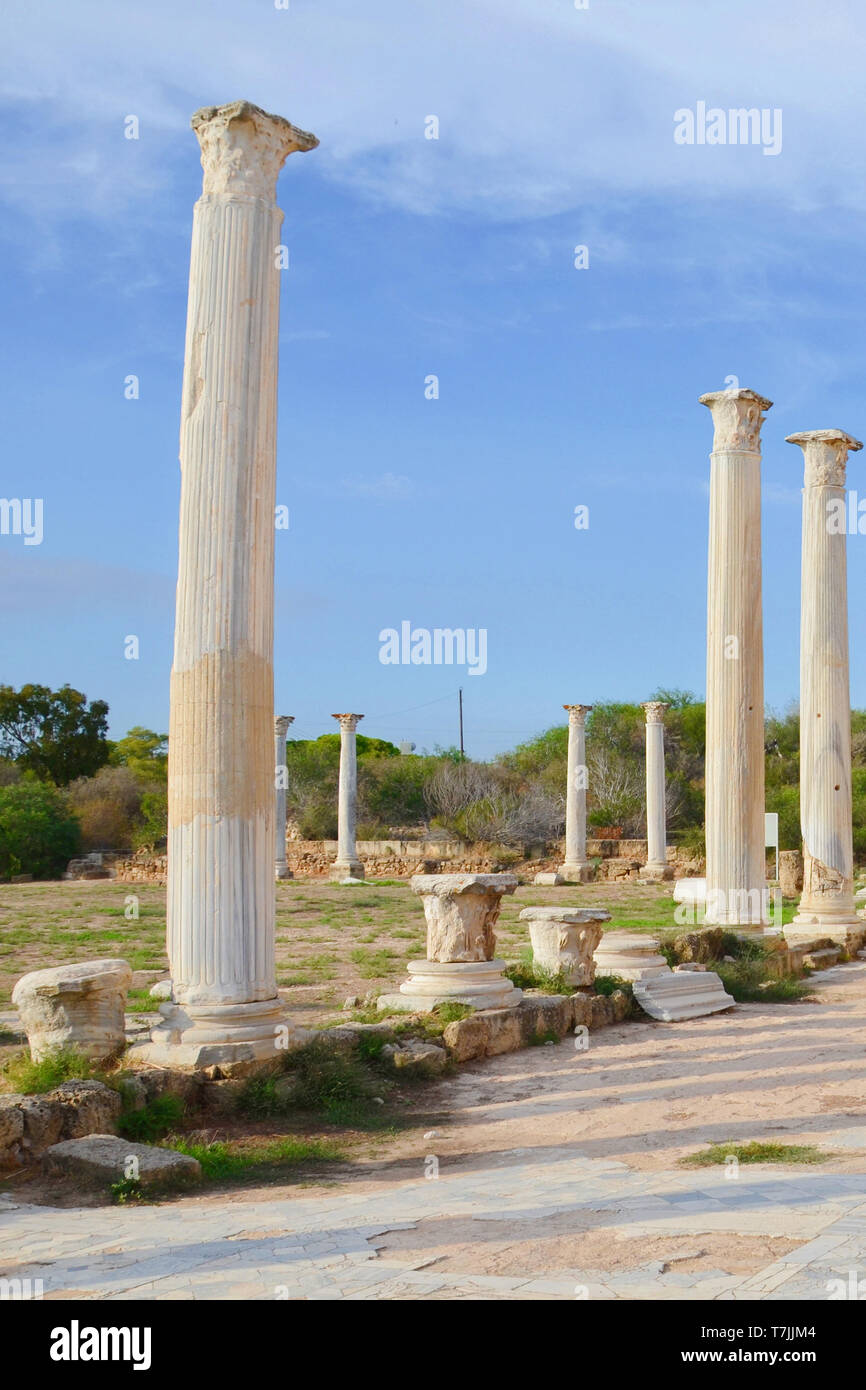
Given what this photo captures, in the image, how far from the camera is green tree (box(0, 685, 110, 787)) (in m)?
51.0

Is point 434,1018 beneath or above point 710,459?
beneath

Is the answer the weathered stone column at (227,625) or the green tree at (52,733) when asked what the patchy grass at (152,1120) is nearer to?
the weathered stone column at (227,625)

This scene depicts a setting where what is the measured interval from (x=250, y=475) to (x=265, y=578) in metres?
0.67

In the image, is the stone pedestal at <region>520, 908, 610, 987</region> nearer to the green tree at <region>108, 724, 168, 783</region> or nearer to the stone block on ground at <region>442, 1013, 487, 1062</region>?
the stone block on ground at <region>442, 1013, 487, 1062</region>

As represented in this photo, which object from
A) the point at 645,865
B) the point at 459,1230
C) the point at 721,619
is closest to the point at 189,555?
the point at 459,1230

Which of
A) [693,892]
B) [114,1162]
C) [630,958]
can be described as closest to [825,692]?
[693,892]

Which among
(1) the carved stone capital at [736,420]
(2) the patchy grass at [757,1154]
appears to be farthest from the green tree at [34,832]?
(2) the patchy grass at [757,1154]

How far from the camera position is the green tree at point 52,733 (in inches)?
2008

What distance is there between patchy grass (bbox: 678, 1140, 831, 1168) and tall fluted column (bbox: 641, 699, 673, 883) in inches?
1016

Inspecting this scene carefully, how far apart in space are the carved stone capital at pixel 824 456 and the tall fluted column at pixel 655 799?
597 inches

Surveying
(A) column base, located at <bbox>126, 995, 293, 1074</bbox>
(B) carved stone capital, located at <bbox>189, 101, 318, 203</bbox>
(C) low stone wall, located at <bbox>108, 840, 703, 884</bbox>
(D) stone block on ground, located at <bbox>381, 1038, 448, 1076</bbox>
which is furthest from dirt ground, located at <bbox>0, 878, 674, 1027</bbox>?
(B) carved stone capital, located at <bbox>189, 101, 318, 203</bbox>

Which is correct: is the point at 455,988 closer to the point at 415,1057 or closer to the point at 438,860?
the point at 415,1057
